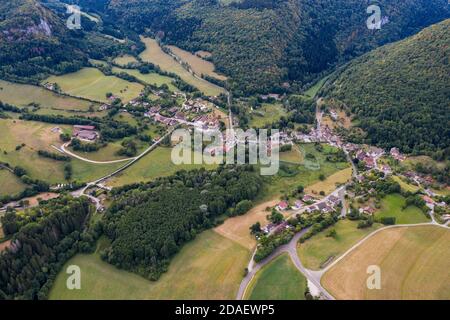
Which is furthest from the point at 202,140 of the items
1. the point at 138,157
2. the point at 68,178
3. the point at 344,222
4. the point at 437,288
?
the point at 437,288

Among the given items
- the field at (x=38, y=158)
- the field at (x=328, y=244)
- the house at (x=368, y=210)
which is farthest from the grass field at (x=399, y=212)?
the field at (x=38, y=158)

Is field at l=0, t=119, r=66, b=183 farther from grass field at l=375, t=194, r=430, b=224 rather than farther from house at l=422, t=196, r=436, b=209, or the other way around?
house at l=422, t=196, r=436, b=209

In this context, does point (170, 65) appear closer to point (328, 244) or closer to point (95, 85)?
point (95, 85)

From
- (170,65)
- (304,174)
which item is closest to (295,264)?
(304,174)

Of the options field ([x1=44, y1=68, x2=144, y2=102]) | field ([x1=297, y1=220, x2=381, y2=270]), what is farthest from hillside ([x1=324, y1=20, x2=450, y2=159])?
field ([x1=44, y1=68, x2=144, y2=102])

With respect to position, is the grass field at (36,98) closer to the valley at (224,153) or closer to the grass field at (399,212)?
the valley at (224,153)
